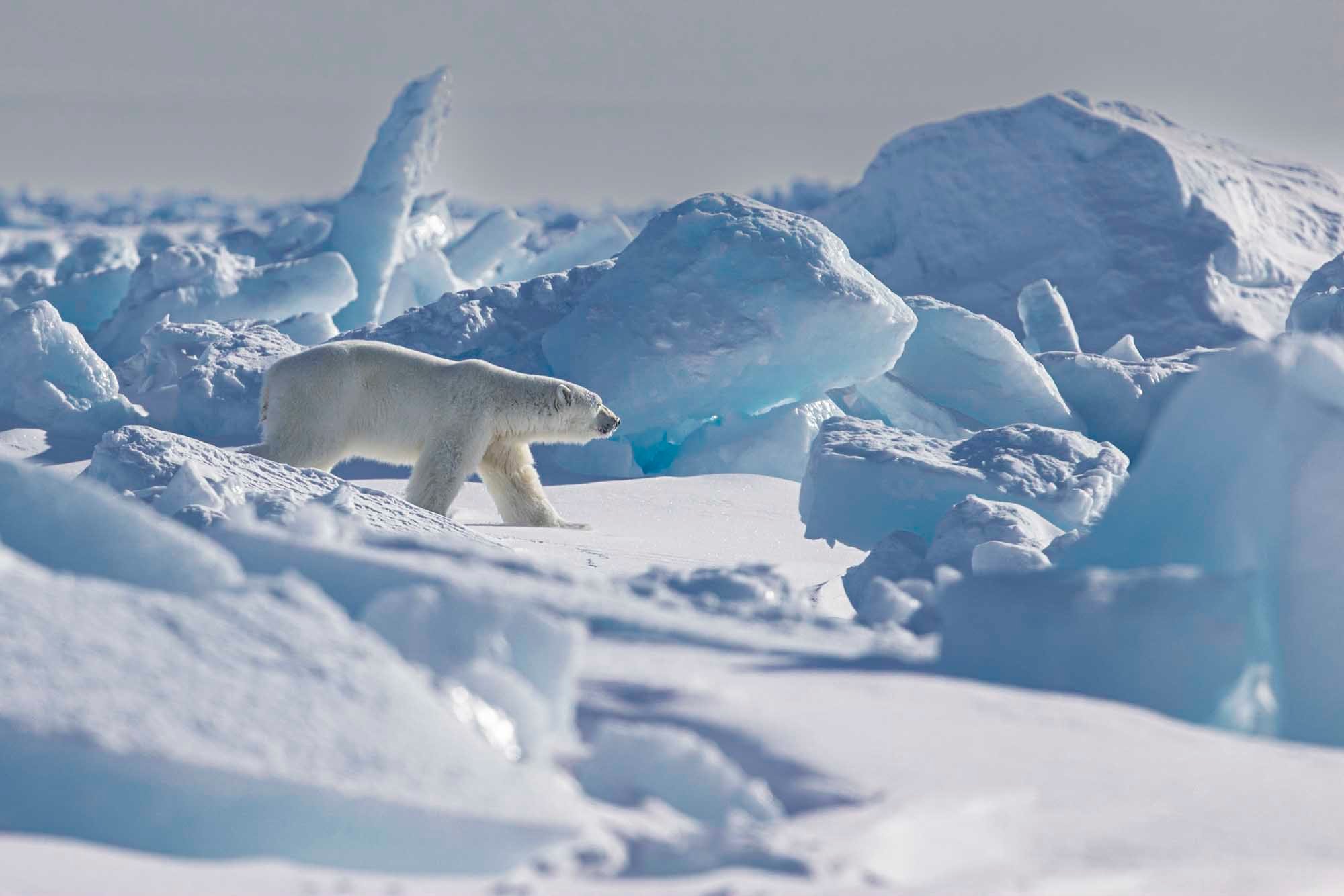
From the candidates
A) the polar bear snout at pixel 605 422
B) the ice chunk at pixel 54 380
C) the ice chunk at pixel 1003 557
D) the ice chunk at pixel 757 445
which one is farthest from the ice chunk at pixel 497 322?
the ice chunk at pixel 1003 557

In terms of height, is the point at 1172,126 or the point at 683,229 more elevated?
the point at 1172,126

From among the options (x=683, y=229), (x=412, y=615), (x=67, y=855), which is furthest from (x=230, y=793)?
(x=683, y=229)

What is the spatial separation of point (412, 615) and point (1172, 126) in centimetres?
1851

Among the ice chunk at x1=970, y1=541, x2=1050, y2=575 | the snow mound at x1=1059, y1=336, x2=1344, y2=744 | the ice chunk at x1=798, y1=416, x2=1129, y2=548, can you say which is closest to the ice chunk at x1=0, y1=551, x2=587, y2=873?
the snow mound at x1=1059, y1=336, x2=1344, y2=744

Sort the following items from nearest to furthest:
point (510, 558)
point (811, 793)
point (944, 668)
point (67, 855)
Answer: point (67, 855), point (811, 793), point (944, 668), point (510, 558)

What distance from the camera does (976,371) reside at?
1064cm

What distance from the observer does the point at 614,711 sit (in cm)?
267

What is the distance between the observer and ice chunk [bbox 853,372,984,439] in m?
10.8

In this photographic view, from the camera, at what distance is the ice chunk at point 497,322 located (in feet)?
35.6

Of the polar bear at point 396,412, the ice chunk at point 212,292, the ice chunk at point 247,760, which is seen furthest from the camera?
the ice chunk at point 212,292

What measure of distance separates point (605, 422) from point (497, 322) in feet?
10.00

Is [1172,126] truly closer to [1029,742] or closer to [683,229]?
[683,229]

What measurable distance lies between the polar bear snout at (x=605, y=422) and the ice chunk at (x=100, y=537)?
530 cm

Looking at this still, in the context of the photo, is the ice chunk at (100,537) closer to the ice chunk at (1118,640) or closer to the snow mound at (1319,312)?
the ice chunk at (1118,640)
